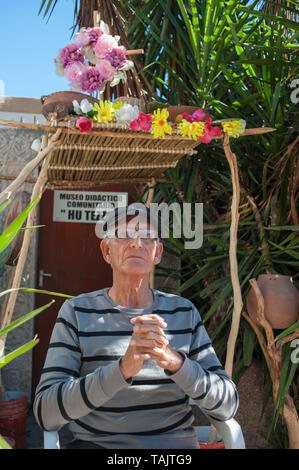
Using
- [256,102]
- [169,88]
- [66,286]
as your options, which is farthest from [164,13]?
[66,286]

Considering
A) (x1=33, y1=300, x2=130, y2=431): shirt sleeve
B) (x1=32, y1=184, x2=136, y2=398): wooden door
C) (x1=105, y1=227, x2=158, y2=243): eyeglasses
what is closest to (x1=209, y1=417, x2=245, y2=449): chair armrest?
(x1=33, y1=300, x2=130, y2=431): shirt sleeve

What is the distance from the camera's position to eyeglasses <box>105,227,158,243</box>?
1.63 meters

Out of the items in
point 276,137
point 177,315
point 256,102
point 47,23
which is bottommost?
point 177,315

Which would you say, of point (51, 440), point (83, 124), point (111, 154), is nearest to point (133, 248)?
point (51, 440)

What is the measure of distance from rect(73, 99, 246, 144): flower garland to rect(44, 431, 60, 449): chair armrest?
1284 mm

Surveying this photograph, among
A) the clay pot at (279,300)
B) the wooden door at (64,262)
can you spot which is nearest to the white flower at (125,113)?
the clay pot at (279,300)

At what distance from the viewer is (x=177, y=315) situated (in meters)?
1.58

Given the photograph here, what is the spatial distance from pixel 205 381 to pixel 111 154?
1576 millimetres

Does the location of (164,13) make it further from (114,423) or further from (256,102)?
(114,423)

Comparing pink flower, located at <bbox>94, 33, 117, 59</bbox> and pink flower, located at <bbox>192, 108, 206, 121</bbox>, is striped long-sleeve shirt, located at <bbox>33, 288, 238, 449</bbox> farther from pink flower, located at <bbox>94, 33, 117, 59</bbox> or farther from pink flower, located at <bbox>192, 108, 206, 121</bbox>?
pink flower, located at <bbox>94, 33, 117, 59</bbox>

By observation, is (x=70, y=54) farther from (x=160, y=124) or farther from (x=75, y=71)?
(x=160, y=124)

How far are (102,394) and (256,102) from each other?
2345mm

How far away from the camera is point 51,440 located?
135 centimetres

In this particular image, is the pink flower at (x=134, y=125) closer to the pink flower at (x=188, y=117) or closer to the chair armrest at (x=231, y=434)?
the pink flower at (x=188, y=117)
